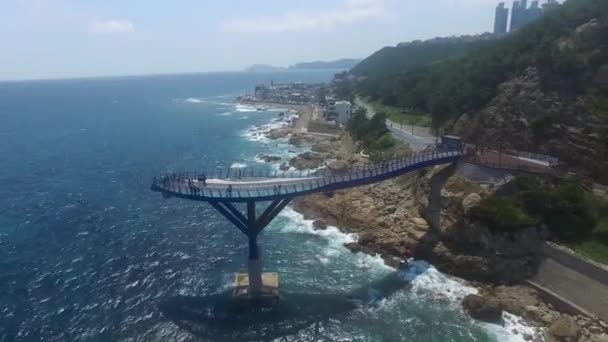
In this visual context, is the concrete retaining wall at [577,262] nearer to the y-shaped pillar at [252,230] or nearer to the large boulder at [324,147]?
the y-shaped pillar at [252,230]

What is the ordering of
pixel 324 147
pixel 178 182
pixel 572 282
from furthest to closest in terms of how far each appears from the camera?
pixel 324 147 < pixel 178 182 < pixel 572 282

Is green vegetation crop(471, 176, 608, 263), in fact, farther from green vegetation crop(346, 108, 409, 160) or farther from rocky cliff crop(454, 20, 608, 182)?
green vegetation crop(346, 108, 409, 160)

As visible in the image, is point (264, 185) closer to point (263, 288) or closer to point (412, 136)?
point (263, 288)

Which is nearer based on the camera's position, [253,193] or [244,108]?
[253,193]

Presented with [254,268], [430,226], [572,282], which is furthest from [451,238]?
[254,268]

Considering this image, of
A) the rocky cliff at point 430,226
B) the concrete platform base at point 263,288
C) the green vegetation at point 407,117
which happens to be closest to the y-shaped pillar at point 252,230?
the concrete platform base at point 263,288

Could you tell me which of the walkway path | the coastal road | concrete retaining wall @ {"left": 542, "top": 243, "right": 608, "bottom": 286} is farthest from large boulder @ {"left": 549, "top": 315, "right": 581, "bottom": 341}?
the coastal road

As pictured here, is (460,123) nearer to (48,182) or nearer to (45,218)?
(45,218)
